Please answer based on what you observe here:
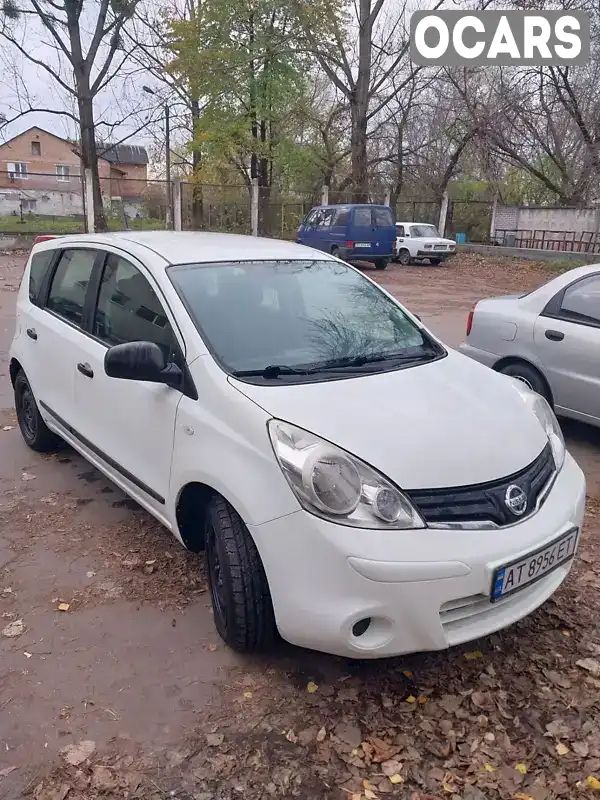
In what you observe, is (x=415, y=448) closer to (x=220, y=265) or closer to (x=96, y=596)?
(x=220, y=265)

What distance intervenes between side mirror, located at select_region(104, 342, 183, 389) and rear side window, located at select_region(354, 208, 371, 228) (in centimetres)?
1616

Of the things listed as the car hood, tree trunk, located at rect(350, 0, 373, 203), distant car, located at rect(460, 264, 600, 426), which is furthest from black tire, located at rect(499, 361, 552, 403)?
tree trunk, located at rect(350, 0, 373, 203)

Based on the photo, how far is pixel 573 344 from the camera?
5016 millimetres

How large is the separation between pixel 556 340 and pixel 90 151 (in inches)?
813

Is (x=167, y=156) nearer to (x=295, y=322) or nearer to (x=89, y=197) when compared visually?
(x=89, y=197)

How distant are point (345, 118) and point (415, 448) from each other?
30034 millimetres

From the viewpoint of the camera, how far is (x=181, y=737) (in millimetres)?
2359

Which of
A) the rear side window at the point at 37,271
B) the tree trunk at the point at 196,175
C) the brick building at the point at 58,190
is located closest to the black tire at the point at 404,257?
the tree trunk at the point at 196,175

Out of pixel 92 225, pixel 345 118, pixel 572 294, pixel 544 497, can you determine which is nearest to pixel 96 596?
pixel 544 497

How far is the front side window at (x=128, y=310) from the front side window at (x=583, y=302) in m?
3.40

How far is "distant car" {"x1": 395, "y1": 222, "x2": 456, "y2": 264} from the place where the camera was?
21.0m

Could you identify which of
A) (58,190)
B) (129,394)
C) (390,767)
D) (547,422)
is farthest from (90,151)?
(390,767)

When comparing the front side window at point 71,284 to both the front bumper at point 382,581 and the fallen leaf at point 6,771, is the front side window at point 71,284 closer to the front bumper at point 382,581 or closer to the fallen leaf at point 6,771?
the front bumper at point 382,581

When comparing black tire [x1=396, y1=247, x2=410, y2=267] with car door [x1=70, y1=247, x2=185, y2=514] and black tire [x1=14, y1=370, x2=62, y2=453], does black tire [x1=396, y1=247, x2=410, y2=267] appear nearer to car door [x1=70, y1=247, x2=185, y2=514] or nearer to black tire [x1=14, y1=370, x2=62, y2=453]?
black tire [x1=14, y1=370, x2=62, y2=453]
